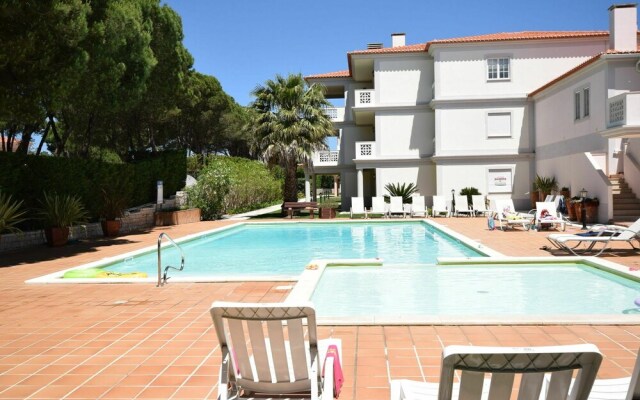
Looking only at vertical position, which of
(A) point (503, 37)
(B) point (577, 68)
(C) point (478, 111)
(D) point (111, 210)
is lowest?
(D) point (111, 210)

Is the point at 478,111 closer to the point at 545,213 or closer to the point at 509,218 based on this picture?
the point at 545,213

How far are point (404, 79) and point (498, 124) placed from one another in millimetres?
5588

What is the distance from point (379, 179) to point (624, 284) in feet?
68.4

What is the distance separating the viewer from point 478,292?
→ 26.8 ft

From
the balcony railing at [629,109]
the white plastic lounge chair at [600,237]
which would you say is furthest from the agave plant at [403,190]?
the white plastic lounge chair at [600,237]

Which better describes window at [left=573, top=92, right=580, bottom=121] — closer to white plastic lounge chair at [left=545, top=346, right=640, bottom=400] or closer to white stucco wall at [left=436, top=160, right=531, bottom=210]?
white stucco wall at [left=436, top=160, right=531, bottom=210]

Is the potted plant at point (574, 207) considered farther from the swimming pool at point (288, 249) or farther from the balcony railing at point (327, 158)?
the balcony railing at point (327, 158)

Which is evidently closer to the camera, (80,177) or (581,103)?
(80,177)

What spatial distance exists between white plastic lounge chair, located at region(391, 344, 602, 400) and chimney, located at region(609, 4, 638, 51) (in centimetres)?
2369

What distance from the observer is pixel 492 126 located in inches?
1073

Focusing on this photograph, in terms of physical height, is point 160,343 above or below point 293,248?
above

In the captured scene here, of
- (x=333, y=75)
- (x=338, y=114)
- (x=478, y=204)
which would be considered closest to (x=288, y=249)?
(x=478, y=204)

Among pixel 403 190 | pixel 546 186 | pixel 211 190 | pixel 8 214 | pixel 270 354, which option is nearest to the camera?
pixel 270 354

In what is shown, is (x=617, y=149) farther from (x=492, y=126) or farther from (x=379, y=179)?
(x=379, y=179)
